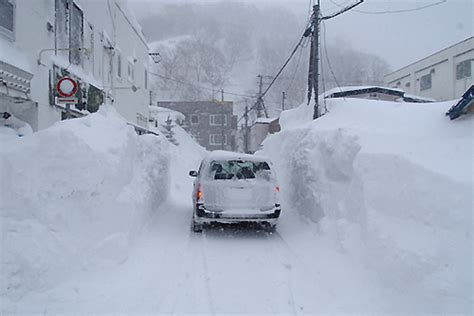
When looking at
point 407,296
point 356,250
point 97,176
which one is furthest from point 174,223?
point 407,296

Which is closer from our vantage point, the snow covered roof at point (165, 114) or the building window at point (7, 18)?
the building window at point (7, 18)

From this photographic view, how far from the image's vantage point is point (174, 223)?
8312 millimetres

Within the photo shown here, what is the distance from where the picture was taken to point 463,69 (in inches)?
1215

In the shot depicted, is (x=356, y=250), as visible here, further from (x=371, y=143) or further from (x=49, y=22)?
(x=49, y=22)

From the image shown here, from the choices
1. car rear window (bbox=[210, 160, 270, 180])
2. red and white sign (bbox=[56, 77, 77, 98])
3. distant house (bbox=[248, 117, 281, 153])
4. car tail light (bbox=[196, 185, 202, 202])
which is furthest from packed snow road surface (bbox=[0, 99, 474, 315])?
distant house (bbox=[248, 117, 281, 153])

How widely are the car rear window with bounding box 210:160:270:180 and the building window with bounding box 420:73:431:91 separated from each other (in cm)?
3365

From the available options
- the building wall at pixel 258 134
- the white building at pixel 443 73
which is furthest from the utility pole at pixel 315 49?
the building wall at pixel 258 134

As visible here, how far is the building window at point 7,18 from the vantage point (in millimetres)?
8086

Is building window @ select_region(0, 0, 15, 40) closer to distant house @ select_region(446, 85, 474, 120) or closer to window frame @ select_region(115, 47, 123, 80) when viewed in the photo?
window frame @ select_region(115, 47, 123, 80)

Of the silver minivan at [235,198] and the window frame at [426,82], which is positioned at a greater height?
the window frame at [426,82]

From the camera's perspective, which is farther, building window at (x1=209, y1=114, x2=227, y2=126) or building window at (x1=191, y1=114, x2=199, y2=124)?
building window at (x1=191, y1=114, x2=199, y2=124)

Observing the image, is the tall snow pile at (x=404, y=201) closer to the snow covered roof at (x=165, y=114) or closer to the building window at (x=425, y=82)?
the building window at (x=425, y=82)

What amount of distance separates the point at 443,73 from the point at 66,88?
113ft

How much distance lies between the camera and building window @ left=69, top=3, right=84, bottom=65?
12039mm
